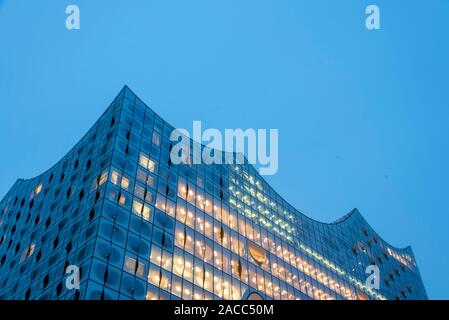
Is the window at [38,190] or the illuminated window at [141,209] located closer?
the illuminated window at [141,209]

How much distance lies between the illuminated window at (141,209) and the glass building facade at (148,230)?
11cm

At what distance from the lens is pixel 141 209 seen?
154 ft

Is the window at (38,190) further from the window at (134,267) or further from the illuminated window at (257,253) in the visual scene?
the illuminated window at (257,253)

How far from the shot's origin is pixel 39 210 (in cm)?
5744

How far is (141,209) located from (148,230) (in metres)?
2.21

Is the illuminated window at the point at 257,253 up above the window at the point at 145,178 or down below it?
below

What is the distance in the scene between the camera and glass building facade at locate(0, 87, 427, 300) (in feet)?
139

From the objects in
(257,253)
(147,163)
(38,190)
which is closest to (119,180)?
(147,163)

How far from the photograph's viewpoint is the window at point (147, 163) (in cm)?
5119

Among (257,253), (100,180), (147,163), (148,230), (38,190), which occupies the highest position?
(38,190)

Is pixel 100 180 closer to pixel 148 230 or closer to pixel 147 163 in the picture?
pixel 147 163

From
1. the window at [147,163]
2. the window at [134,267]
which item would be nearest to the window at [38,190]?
the window at [147,163]
